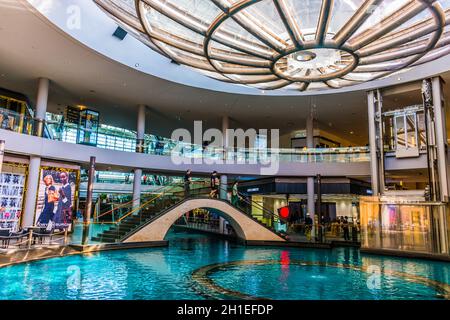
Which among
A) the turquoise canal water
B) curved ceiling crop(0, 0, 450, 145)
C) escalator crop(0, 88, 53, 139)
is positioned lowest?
the turquoise canal water

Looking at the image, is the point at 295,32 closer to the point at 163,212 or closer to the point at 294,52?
the point at 294,52

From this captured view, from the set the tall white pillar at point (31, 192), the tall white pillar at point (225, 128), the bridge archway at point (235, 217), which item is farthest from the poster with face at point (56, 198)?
the tall white pillar at point (225, 128)


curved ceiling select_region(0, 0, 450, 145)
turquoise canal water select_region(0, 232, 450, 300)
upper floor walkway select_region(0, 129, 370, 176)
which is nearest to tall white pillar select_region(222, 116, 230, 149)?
curved ceiling select_region(0, 0, 450, 145)

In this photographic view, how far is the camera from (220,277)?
1091 centimetres

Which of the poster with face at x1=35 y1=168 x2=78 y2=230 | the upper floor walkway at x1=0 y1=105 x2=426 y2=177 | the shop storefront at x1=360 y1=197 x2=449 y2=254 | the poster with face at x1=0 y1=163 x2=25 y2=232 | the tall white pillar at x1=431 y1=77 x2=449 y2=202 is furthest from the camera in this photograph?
the upper floor walkway at x1=0 y1=105 x2=426 y2=177

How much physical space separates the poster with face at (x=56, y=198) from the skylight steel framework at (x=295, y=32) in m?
12.5

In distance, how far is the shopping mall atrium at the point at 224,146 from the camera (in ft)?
32.0

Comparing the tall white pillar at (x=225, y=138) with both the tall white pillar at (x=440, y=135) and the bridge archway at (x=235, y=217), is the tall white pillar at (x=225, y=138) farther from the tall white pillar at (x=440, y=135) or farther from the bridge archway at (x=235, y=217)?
the tall white pillar at (x=440, y=135)

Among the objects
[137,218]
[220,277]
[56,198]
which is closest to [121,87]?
[56,198]

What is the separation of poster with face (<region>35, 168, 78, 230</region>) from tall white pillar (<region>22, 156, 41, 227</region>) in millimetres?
824

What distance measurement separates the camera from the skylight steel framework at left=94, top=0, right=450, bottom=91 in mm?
9188

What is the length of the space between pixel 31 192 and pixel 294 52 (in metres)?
15.8

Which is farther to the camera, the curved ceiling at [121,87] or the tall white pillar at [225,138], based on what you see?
the tall white pillar at [225,138]

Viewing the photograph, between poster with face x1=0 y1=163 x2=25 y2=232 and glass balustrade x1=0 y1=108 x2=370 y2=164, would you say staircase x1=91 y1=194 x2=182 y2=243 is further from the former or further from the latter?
glass balustrade x1=0 y1=108 x2=370 y2=164
